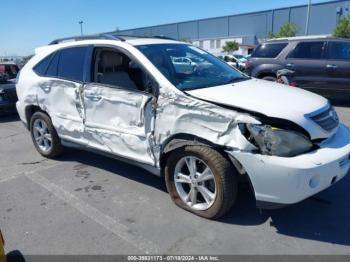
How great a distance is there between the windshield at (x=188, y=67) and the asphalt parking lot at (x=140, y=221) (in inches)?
49.8

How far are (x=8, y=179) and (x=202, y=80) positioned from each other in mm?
3089

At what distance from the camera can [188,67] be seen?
4.05 metres

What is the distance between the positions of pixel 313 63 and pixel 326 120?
6.27 m

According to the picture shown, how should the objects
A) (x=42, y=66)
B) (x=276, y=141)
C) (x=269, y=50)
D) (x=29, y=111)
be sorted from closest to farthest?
(x=276, y=141) < (x=42, y=66) < (x=29, y=111) < (x=269, y=50)

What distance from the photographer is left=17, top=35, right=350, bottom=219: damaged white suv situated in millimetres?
2865

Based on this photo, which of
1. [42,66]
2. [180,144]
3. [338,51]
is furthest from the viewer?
[338,51]

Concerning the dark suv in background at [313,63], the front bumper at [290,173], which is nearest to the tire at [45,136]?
the front bumper at [290,173]

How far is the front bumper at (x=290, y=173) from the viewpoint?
274 cm

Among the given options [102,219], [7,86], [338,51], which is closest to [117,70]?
[102,219]

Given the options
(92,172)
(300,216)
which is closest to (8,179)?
(92,172)

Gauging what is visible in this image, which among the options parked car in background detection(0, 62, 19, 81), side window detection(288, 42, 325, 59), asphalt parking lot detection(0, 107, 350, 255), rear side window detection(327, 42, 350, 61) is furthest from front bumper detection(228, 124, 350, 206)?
parked car in background detection(0, 62, 19, 81)

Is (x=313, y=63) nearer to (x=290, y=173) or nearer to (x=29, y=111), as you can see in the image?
(x=290, y=173)

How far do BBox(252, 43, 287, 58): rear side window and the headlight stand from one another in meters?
7.04

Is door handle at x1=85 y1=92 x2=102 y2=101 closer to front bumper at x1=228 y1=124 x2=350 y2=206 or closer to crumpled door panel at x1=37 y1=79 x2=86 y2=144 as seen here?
crumpled door panel at x1=37 y1=79 x2=86 y2=144
